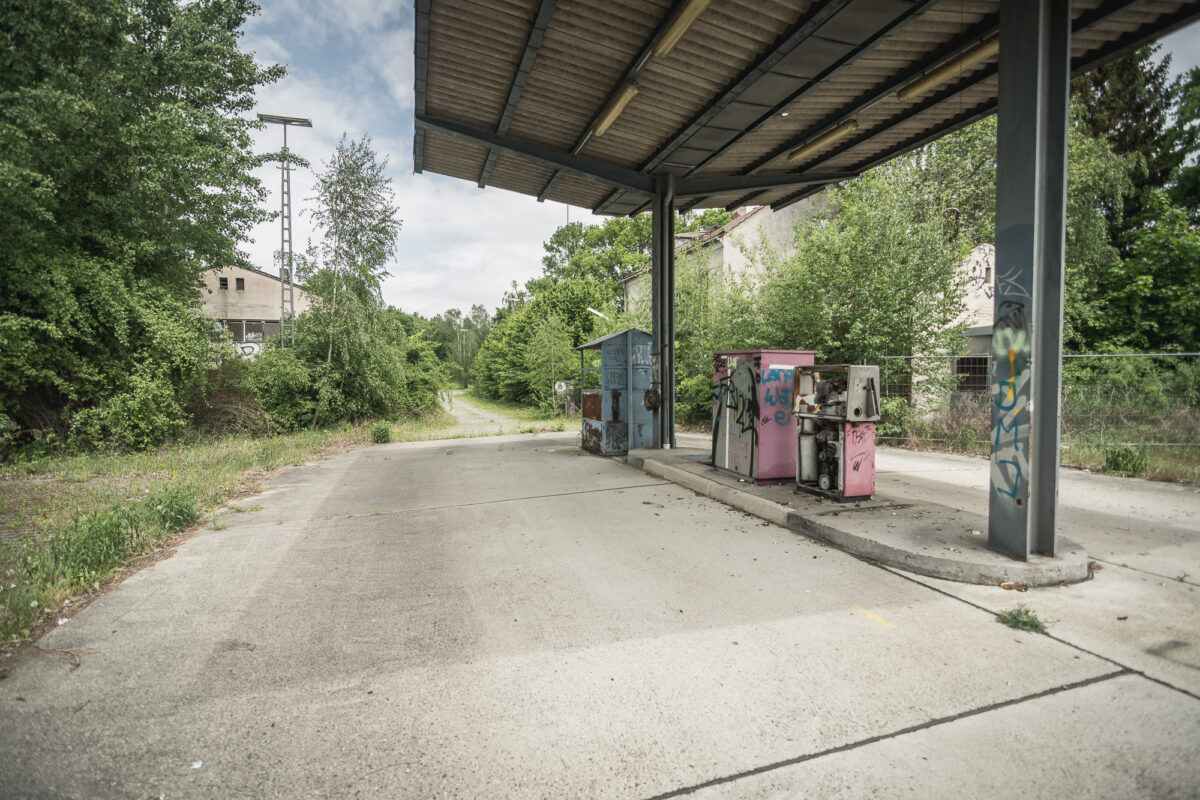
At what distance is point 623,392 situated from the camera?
40.1 ft

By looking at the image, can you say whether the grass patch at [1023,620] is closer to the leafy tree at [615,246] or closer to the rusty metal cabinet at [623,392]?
the rusty metal cabinet at [623,392]

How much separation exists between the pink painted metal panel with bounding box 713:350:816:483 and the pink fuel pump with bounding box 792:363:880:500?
46cm

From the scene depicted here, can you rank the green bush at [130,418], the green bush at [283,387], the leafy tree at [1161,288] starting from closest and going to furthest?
the green bush at [130,418] < the leafy tree at [1161,288] < the green bush at [283,387]

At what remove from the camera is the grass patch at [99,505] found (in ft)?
14.7

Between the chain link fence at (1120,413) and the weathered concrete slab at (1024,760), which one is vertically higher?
the chain link fence at (1120,413)

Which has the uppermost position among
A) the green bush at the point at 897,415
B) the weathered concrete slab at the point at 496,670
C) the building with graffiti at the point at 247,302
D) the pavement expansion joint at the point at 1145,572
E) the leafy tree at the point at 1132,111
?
the leafy tree at the point at 1132,111

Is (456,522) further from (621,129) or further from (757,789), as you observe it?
(621,129)

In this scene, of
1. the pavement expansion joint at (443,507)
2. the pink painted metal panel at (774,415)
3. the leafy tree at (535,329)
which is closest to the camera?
the pavement expansion joint at (443,507)

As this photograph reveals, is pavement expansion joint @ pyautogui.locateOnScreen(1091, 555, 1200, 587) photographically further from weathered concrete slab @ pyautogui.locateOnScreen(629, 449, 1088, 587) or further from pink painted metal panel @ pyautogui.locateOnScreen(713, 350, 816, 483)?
pink painted metal panel @ pyautogui.locateOnScreen(713, 350, 816, 483)

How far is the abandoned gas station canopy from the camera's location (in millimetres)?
6203

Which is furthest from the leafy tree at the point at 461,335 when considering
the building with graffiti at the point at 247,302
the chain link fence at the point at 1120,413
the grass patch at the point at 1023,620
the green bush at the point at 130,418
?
the grass patch at the point at 1023,620

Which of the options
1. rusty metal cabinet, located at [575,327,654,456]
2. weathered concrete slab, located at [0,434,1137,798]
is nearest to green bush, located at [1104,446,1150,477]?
weathered concrete slab, located at [0,434,1137,798]

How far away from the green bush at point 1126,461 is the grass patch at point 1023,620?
6.87 metres

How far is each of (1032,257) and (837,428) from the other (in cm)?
266
